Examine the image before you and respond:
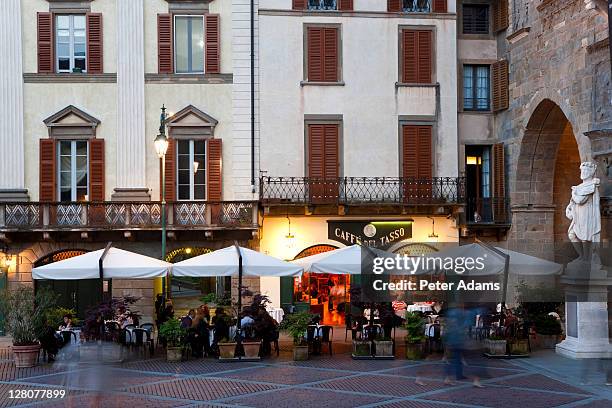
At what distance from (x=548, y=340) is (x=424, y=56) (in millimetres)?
10546

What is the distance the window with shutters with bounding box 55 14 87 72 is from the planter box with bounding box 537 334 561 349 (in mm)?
15673

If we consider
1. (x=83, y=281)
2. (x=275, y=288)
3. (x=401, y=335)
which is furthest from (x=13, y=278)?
(x=401, y=335)

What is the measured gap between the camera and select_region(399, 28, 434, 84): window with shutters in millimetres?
29000

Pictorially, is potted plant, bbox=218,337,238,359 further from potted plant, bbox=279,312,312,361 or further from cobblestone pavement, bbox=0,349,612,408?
potted plant, bbox=279,312,312,361

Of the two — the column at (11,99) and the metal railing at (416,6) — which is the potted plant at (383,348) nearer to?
the metal railing at (416,6)

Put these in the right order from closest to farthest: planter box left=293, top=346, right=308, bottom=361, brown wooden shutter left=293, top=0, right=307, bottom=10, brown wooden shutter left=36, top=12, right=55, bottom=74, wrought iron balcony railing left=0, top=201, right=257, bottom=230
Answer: planter box left=293, top=346, right=308, bottom=361 < wrought iron balcony railing left=0, top=201, right=257, bottom=230 < brown wooden shutter left=36, top=12, right=55, bottom=74 < brown wooden shutter left=293, top=0, right=307, bottom=10

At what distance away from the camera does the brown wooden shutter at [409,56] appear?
2898 cm

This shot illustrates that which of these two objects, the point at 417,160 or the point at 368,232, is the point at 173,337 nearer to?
the point at 368,232

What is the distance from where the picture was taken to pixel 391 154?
2884 cm

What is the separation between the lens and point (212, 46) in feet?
92.7

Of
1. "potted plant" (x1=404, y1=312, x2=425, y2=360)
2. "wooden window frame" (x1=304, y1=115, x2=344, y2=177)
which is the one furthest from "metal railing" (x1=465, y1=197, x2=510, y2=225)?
"potted plant" (x1=404, y1=312, x2=425, y2=360)

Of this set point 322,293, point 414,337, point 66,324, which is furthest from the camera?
point 322,293

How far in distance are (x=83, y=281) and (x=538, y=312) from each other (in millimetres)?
13664

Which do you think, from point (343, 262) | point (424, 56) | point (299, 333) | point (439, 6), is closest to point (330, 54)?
point (424, 56)
